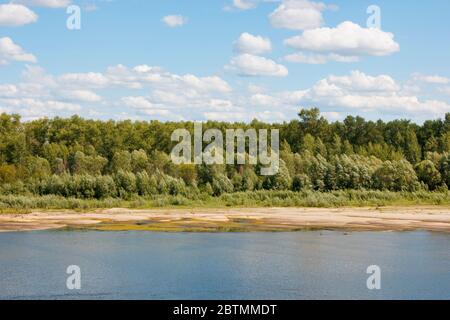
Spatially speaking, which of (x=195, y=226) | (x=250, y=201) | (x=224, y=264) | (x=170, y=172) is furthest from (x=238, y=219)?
(x=170, y=172)

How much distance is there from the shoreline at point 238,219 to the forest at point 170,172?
14.9 ft

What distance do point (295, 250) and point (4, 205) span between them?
2980 cm

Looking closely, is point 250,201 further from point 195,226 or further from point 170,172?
point 195,226

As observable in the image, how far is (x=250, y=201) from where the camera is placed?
189ft

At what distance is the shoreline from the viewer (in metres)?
41.9

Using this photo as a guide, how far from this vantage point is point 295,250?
33031 mm

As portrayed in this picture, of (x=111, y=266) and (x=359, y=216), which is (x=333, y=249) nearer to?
(x=111, y=266)

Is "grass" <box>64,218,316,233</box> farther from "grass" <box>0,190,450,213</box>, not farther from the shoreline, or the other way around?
"grass" <box>0,190,450,213</box>

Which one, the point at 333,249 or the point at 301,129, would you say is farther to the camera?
the point at 301,129

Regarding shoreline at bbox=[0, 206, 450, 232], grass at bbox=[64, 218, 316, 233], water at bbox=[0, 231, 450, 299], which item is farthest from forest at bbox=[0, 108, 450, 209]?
water at bbox=[0, 231, 450, 299]

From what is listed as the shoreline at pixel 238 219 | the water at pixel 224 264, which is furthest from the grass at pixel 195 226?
the water at pixel 224 264

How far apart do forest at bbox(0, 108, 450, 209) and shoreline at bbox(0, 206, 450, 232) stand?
455 centimetres

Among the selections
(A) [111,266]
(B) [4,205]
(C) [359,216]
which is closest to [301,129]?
(C) [359,216]
